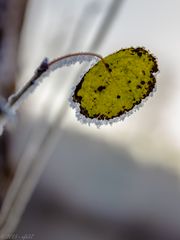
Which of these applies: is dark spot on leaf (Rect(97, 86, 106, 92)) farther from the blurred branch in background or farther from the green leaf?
the blurred branch in background

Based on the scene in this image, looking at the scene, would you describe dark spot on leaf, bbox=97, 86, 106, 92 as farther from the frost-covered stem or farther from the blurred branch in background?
the blurred branch in background

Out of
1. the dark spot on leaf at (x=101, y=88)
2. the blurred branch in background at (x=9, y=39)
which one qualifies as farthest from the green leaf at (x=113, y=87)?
the blurred branch in background at (x=9, y=39)

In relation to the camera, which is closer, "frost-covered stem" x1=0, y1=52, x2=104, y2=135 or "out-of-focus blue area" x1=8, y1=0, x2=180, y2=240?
"frost-covered stem" x1=0, y1=52, x2=104, y2=135

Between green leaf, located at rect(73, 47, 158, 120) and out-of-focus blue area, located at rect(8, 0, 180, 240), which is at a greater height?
green leaf, located at rect(73, 47, 158, 120)

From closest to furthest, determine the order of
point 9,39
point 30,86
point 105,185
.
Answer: point 30,86
point 9,39
point 105,185

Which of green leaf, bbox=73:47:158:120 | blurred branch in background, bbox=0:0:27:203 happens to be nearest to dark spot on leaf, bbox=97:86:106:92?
green leaf, bbox=73:47:158:120

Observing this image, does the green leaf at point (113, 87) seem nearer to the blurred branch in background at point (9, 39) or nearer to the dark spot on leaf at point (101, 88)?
the dark spot on leaf at point (101, 88)

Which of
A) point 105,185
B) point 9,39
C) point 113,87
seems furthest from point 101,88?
point 105,185

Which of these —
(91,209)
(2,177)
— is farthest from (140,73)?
(91,209)

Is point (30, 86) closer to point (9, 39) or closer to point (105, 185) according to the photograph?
point (9, 39)
